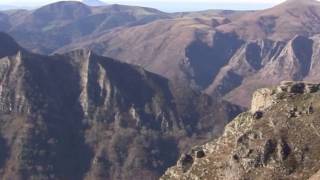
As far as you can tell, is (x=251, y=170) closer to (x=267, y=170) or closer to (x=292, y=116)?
(x=267, y=170)

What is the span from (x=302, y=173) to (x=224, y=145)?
33798mm

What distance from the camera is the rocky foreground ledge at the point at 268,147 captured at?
560ft

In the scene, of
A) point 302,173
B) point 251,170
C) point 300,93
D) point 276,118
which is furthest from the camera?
point 300,93

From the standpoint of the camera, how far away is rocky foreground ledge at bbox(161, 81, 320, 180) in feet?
560

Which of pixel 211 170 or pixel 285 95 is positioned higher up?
pixel 285 95

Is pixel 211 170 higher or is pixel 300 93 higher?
pixel 300 93

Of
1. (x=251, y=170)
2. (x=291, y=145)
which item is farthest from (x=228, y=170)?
(x=291, y=145)

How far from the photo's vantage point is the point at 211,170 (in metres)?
183

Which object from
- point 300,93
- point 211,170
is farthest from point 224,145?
point 300,93

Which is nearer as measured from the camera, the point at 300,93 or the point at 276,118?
the point at 276,118

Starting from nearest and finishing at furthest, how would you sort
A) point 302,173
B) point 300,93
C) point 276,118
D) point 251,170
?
point 302,173 → point 251,170 → point 276,118 → point 300,93

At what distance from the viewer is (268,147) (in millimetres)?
176375

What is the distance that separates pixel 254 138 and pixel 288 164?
15019 millimetres

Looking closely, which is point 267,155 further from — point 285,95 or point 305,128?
point 285,95
